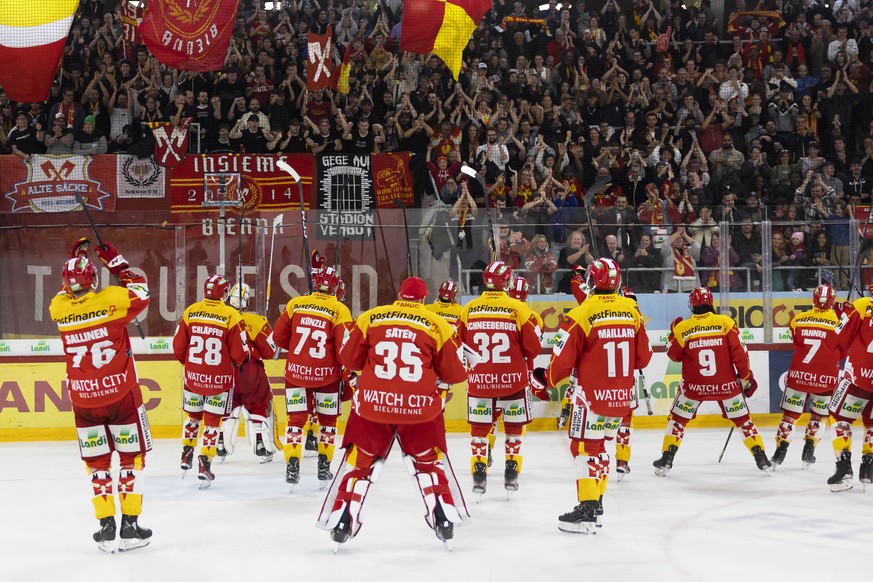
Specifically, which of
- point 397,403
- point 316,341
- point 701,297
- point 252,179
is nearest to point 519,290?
point 701,297

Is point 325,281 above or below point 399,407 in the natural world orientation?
above

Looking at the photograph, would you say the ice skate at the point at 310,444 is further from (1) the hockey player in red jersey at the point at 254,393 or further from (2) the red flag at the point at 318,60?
(2) the red flag at the point at 318,60

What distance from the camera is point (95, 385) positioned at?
6.19m

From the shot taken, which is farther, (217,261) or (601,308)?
(217,261)

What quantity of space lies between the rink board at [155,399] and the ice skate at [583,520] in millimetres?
5282

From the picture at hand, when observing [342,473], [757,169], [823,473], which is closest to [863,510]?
[823,473]

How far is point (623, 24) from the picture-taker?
1720cm

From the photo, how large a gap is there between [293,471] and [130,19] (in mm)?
9806

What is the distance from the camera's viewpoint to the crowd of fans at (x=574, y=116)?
39.9 feet

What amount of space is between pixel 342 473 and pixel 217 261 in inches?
238

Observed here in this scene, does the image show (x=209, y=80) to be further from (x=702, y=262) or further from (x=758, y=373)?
(x=758, y=373)

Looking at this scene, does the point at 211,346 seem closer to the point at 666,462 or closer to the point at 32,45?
the point at 666,462

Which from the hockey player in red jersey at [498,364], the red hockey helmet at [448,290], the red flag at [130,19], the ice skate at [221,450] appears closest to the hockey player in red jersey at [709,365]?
the hockey player in red jersey at [498,364]

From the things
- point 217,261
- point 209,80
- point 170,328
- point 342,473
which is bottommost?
point 342,473
